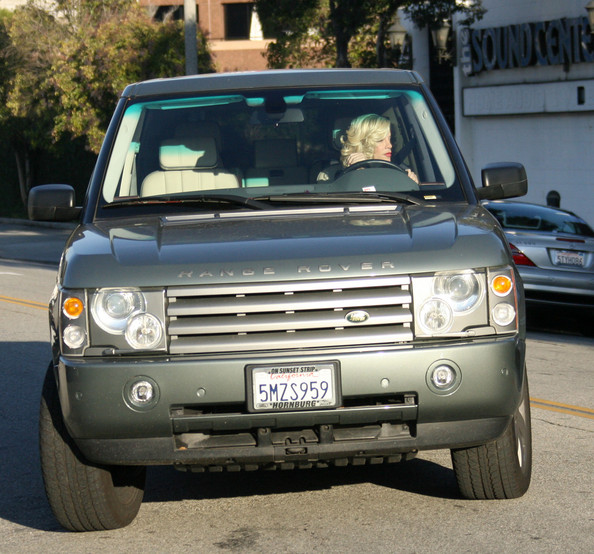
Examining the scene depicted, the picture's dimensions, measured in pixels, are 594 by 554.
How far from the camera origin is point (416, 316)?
4.68 m

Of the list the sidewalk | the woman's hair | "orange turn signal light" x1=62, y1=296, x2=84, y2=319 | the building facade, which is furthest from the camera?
the building facade

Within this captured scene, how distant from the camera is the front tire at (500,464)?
5.17 metres

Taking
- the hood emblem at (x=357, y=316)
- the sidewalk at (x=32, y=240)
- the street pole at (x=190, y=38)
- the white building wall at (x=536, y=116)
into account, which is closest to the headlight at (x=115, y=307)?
the hood emblem at (x=357, y=316)

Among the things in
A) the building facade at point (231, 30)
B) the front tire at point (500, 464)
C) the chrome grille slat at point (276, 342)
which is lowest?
the front tire at point (500, 464)

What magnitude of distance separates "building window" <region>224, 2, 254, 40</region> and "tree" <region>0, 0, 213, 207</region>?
13.4 meters

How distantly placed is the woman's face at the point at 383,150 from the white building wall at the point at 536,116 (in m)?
17.2

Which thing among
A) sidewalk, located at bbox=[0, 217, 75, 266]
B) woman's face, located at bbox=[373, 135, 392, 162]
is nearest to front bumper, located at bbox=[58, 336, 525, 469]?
woman's face, located at bbox=[373, 135, 392, 162]

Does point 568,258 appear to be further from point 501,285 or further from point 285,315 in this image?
point 285,315

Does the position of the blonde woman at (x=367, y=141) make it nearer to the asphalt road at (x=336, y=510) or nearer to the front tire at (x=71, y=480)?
the asphalt road at (x=336, y=510)

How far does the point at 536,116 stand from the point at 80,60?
1278 cm

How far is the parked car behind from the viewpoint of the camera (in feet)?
41.2

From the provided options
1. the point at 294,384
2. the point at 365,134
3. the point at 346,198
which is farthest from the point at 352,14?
the point at 294,384

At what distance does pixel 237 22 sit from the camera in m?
47.9

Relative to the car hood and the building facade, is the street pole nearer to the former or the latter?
the car hood
